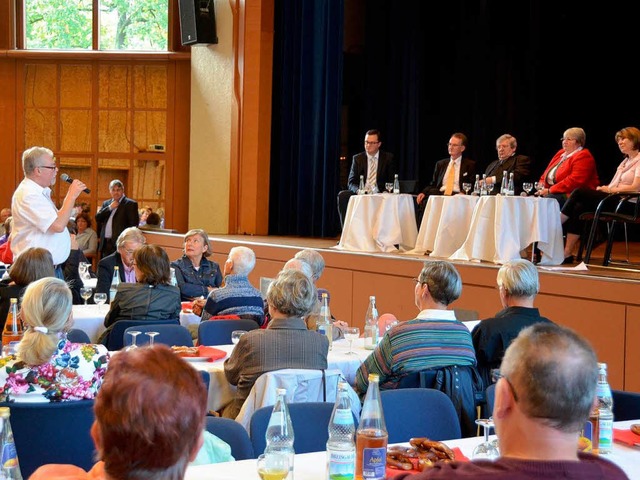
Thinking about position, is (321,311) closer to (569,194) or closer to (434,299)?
(434,299)

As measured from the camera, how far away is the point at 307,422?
290 centimetres

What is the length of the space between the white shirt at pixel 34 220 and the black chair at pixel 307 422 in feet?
10.5

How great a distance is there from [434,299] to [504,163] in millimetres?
4948

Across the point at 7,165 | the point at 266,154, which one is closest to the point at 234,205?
the point at 266,154

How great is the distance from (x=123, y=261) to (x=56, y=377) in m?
3.70

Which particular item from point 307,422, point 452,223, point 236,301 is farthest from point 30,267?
point 452,223

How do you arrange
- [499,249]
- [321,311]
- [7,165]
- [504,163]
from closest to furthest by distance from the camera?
[321,311] < [499,249] < [504,163] < [7,165]

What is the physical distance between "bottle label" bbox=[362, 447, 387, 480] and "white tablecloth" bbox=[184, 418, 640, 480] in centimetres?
12

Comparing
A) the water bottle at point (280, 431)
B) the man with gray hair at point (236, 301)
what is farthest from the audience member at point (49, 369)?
the man with gray hair at point (236, 301)

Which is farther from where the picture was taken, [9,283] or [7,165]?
[7,165]

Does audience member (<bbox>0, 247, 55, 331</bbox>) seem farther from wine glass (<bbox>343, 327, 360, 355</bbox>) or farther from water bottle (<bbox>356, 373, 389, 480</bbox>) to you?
water bottle (<bbox>356, 373, 389, 480</bbox>)

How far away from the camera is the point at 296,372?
3.60 m

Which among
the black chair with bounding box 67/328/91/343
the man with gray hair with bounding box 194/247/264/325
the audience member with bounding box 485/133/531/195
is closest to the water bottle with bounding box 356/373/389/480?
the black chair with bounding box 67/328/91/343

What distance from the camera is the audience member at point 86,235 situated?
39.3 ft
